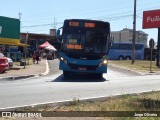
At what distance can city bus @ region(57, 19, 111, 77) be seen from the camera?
22.6 metres

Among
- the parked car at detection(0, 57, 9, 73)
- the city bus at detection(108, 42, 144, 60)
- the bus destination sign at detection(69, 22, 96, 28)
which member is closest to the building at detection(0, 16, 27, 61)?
the parked car at detection(0, 57, 9, 73)

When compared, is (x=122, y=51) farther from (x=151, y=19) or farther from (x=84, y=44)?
(x=84, y=44)

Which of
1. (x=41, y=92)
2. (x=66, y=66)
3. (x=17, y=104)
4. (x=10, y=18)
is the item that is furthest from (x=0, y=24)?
(x=17, y=104)

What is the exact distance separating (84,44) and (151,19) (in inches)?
1277

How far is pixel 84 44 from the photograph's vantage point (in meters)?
22.6

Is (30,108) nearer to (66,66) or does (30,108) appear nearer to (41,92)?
(41,92)

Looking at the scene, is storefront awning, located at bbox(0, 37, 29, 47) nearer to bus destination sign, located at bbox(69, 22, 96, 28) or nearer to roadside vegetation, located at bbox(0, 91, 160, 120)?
bus destination sign, located at bbox(69, 22, 96, 28)

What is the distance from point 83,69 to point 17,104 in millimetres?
11647

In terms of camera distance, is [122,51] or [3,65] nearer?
[3,65]

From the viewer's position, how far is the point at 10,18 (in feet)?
157

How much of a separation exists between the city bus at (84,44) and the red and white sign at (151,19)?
30376 mm

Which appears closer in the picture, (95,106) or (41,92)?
(95,106)

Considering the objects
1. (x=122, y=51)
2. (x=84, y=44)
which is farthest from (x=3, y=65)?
(x=122, y=51)

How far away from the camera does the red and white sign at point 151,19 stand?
172 feet
